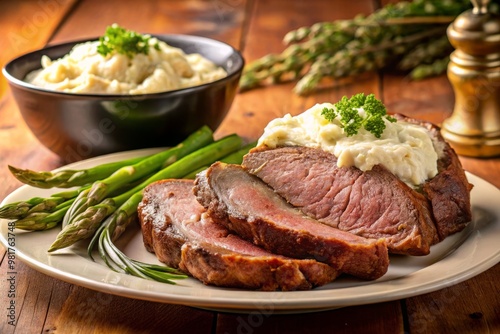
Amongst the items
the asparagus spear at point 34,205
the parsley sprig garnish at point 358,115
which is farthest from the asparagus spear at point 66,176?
the parsley sprig garnish at point 358,115

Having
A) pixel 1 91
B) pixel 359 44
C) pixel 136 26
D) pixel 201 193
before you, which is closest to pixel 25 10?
pixel 136 26

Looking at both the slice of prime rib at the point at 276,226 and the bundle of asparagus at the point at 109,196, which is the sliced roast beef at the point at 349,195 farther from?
the bundle of asparagus at the point at 109,196

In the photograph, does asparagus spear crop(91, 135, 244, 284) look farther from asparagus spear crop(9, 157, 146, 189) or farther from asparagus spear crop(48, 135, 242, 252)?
asparagus spear crop(9, 157, 146, 189)

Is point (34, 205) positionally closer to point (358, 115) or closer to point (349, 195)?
point (349, 195)

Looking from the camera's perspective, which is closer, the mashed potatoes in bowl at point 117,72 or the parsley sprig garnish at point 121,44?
the mashed potatoes in bowl at point 117,72

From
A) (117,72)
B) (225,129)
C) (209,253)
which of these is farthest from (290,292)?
(225,129)

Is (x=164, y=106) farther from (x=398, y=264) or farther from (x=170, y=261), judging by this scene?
(x=398, y=264)
